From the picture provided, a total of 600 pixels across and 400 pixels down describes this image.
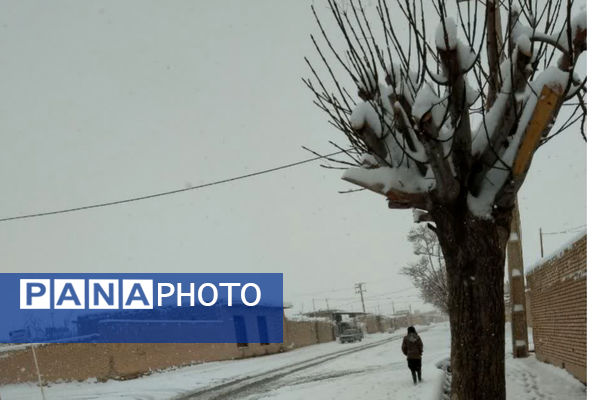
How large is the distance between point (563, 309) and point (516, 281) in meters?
3.13

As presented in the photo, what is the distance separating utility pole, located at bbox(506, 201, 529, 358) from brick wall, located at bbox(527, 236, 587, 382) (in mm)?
509

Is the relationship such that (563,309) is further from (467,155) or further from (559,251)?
(467,155)

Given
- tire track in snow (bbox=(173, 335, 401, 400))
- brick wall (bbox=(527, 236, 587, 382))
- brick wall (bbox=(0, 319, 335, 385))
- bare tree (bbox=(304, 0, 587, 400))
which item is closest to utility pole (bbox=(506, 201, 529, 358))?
brick wall (bbox=(527, 236, 587, 382))

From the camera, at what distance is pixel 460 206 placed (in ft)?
15.1

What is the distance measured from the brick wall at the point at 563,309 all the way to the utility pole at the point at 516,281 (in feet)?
1.67

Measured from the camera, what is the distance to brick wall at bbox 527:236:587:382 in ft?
30.2

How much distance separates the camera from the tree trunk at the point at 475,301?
172 inches

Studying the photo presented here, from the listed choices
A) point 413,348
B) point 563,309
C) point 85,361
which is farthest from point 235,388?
point 85,361

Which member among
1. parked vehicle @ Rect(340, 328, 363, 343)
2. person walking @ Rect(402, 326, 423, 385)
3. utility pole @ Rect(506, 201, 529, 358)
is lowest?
parked vehicle @ Rect(340, 328, 363, 343)

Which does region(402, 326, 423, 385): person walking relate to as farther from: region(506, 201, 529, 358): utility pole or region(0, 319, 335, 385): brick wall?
region(0, 319, 335, 385): brick wall

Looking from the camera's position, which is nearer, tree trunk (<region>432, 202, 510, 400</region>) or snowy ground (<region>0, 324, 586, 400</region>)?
tree trunk (<region>432, 202, 510, 400</region>)

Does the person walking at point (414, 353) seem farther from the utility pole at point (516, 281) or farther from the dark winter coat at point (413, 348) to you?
the utility pole at point (516, 281)

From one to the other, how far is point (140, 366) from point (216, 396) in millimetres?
11346

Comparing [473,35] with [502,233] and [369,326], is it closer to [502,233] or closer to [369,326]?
[502,233]
